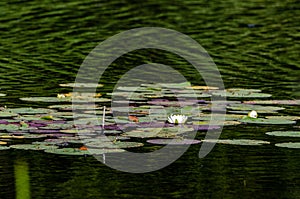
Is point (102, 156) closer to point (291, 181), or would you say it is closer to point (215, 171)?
Answer: point (215, 171)

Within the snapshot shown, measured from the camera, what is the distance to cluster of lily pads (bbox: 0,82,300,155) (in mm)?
5621

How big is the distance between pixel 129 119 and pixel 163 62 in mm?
3306

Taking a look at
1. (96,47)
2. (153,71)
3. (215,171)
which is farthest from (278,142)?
(96,47)

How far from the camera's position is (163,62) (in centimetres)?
958

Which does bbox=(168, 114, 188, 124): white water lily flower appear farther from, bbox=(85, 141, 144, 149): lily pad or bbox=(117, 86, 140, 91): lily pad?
bbox=(117, 86, 140, 91): lily pad

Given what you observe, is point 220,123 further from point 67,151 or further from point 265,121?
point 67,151

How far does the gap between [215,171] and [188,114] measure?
5.12 feet

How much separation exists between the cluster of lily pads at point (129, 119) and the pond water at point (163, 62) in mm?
117

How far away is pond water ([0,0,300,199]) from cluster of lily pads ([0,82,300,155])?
117 mm

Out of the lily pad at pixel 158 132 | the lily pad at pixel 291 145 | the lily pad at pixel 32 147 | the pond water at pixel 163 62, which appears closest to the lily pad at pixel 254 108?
the pond water at pixel 163 62

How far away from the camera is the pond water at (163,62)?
15.5ft

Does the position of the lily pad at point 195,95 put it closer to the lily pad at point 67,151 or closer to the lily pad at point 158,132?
the lily pad at point 158,132

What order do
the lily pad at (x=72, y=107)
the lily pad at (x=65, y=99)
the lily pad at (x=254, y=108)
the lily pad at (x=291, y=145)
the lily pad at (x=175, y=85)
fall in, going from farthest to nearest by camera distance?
the lily pad at (x=175, y=85) < the lily pad at (x=65, y=99) < the lily pad at (x=254, y=108) < the lily pad at (x=72, y=107) < the lily pad at (x=291, y=145)

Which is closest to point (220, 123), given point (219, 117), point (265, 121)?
point (219, 117)
